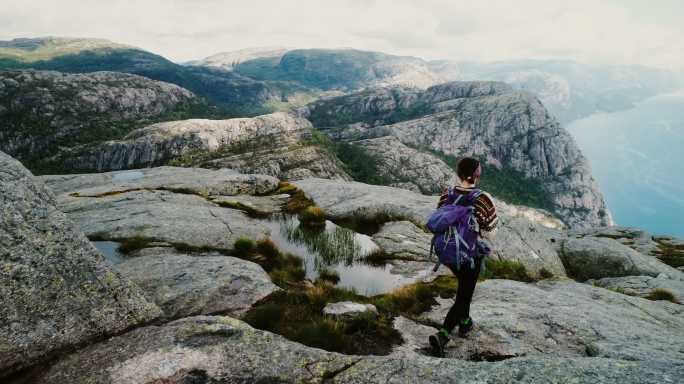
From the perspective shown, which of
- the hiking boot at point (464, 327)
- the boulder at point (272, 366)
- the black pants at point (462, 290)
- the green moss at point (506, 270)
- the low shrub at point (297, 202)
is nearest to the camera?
the boulder at point (272, 366)

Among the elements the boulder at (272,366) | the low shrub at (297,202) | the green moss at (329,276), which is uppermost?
the boulder at (272,366)

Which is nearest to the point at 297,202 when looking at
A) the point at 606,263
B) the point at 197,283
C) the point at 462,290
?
the point at 197,283

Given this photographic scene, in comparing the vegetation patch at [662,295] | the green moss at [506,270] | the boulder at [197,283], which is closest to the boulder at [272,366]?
the boulder at [197,283]

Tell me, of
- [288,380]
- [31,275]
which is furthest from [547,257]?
[31,275]

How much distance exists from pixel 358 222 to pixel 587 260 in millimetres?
17630

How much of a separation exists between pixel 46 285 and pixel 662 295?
1012 inches

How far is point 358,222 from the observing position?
21188 mm

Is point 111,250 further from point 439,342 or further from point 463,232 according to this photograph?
point 463,232

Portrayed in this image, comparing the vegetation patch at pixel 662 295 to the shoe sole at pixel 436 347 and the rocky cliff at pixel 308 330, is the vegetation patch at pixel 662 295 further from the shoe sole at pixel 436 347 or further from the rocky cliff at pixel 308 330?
the shoe sole at pixel 436 347

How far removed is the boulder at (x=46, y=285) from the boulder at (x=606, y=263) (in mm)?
27375

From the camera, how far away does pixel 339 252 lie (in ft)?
50.3

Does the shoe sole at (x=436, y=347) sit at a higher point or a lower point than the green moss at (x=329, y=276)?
higher

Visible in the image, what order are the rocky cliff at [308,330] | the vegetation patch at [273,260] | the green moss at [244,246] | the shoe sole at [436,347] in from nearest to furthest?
1. the rocky cliff at [308,330]
2. the shoe sole at [436,347]
3. the vegetation patch at [273,260]
4. the green moss at [244,246]

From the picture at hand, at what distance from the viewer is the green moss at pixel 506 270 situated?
16.7 meters
